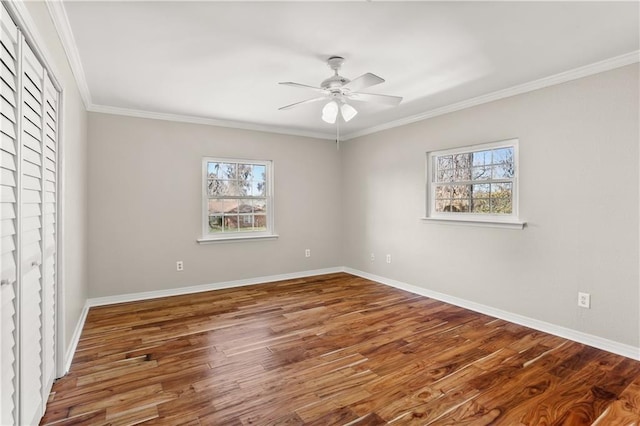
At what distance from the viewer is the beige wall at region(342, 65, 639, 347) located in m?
2.78

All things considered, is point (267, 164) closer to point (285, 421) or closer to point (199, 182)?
point (199, 182)

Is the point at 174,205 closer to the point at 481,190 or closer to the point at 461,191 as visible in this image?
the point at 461,191

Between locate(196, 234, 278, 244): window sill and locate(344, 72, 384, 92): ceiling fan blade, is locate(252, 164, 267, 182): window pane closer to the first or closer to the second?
locate(196, 234, 278, 244): window sill

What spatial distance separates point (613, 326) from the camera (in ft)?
9.26

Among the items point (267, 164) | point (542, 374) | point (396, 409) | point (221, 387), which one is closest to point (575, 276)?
point (542, 374)

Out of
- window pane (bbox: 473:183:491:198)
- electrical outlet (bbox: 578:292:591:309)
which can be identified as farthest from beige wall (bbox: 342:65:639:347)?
window pane (bbox: 473:183:491:198)

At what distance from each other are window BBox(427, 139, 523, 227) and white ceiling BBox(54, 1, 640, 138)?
0.65 meters

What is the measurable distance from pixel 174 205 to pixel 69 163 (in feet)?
6.30

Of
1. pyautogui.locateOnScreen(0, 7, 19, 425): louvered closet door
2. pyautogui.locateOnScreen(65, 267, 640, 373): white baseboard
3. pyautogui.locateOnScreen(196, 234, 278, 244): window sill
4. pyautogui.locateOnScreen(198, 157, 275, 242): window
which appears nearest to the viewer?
pyautogui.locateOnScreen(0, 7, 19, 425): louvered closet door

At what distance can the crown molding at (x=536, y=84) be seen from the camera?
274 cm

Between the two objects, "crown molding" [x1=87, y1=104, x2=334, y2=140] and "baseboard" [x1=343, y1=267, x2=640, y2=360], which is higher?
"crown molding" [x1=87, y1=104, x2=334, y2=140]

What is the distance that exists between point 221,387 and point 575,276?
3076 mm

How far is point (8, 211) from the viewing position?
1.38m

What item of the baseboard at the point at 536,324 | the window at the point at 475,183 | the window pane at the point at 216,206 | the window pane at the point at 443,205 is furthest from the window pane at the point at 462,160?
the window pane at the point at 216,206
